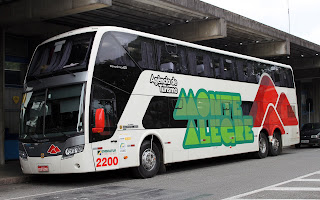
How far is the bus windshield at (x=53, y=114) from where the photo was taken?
10781mm

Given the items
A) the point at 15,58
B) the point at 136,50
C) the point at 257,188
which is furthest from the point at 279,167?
the point at 15,58

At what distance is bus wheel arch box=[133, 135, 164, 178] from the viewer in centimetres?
1209

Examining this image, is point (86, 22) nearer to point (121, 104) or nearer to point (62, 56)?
point (62, 56)

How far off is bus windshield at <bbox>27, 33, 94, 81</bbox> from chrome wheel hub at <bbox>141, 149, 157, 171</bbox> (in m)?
3.11

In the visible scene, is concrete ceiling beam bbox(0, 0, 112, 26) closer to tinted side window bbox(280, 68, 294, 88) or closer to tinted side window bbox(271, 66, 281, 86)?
tinted side window bbox(271, 66, 281, 86)

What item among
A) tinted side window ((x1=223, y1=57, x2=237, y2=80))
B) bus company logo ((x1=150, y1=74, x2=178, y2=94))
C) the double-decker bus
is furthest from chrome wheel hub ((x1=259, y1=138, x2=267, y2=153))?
bus company logo ((x1=150, y1=74, x2=178, y2=94))

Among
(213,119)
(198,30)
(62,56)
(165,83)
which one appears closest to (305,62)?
(198,30)

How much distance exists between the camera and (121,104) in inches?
459

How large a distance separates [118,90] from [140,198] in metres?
3.79

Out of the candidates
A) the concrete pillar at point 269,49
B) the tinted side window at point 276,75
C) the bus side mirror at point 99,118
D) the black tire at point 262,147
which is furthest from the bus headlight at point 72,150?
the concrete pillar at point 269,49

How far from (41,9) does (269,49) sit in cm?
1557

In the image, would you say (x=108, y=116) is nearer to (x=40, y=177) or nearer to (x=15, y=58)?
(x=40, y=177)

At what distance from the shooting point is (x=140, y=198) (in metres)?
8.60

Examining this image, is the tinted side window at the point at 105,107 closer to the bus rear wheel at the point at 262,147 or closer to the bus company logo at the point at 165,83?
the bus company logo at the point at 165,83
